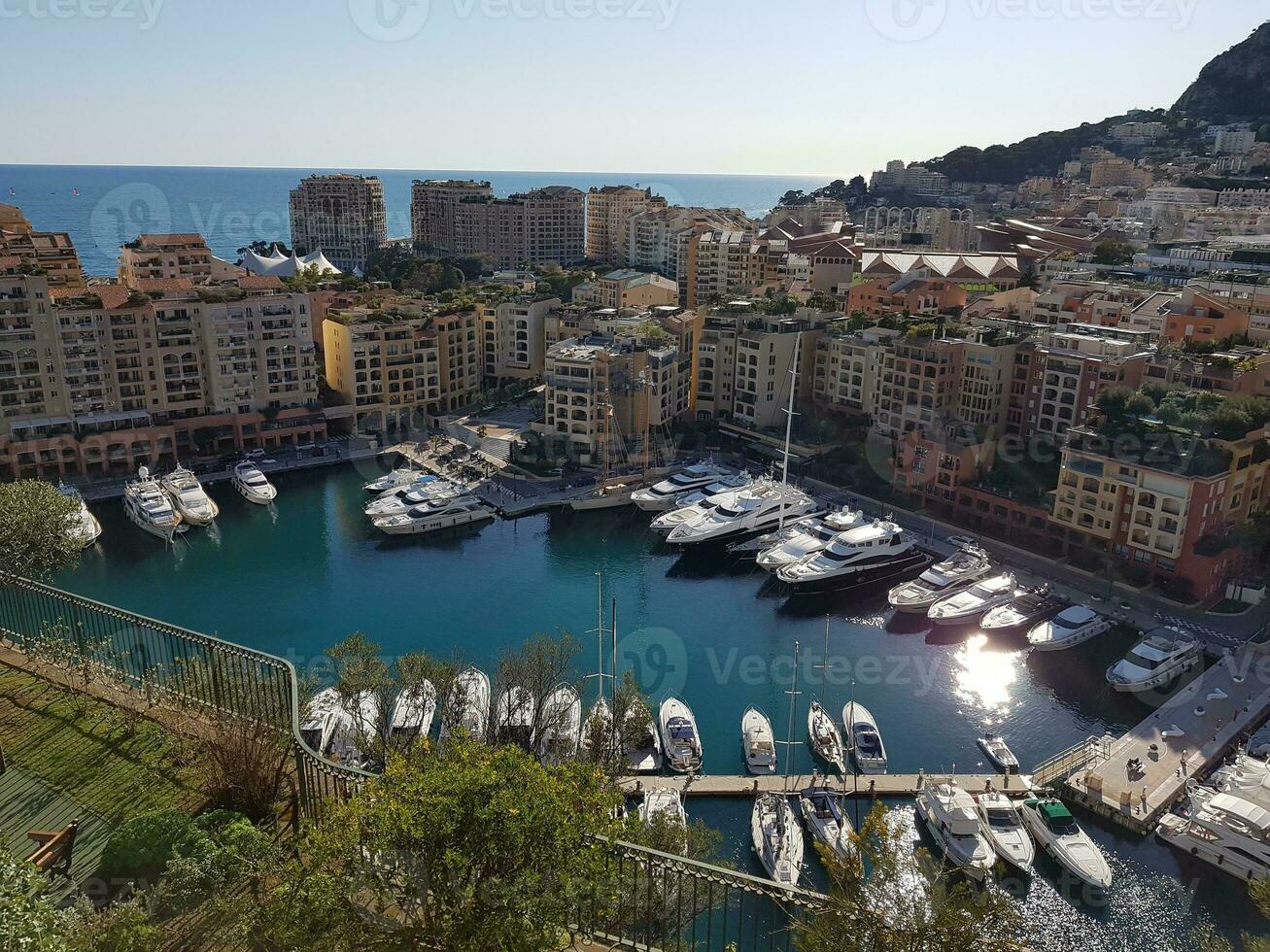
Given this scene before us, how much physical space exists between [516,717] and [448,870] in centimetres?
1029

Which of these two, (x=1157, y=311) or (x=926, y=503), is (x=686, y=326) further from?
(x=1157, y=311)

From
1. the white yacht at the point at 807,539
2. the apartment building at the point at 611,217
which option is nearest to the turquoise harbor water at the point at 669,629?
the white yacht at the point at 807,539

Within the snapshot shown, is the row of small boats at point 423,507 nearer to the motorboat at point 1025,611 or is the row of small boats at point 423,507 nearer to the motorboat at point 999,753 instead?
the motorboat at point 1025,611

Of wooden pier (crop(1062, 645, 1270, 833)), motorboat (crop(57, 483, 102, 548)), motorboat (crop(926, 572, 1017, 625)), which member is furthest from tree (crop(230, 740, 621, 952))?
→ motorboat (crop(57, 483, 102, 548))

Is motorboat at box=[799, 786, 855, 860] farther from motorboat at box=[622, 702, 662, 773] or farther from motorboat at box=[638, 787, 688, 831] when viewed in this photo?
motorboat at box=[622, 702, 662, 773]

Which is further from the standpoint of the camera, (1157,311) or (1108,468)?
(1157,311)

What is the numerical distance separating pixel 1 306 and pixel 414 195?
45.6m

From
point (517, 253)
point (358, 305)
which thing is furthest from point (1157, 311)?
point (517, 253)

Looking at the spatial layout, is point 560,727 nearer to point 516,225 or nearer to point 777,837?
point 777,837

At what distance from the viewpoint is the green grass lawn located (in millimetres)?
6793

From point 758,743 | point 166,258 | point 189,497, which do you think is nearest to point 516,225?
point 166,258

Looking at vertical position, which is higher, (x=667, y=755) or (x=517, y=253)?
(x=517, y=253)

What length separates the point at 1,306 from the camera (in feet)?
87.4

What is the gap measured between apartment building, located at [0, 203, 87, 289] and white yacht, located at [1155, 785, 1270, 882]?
104 ft
